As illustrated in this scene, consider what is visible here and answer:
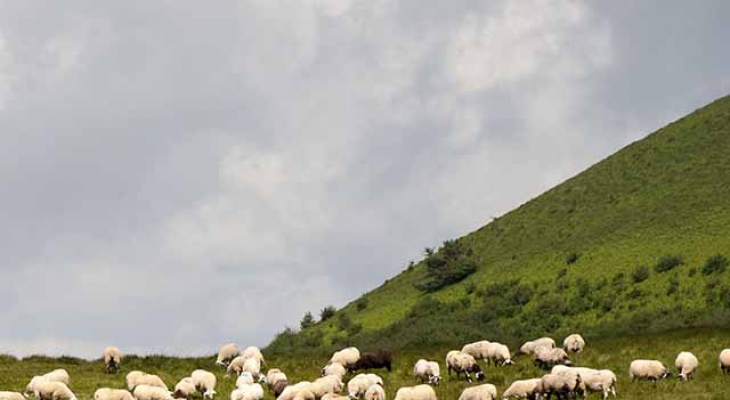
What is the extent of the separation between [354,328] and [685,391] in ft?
210

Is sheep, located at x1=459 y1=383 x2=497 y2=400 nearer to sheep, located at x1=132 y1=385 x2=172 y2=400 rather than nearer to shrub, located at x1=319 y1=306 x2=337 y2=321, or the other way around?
sheep, located at x1=132 y1=385 x2=172 y2=400

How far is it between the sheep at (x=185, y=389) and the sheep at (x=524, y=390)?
1099 centimetres

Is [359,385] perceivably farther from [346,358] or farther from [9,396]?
[9,396]

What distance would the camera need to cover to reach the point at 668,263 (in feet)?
279

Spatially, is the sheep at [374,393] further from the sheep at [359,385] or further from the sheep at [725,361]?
the sheep at [725,361]

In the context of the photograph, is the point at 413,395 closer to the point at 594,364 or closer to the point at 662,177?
the point at 594,364

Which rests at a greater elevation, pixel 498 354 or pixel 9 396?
pixel 9 396

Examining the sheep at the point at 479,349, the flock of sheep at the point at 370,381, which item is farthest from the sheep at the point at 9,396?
the sheep at the point at 479,349

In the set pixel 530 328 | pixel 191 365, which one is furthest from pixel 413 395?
pixel 530 328

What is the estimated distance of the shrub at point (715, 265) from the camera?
262 feet

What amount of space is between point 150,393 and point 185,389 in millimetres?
1559

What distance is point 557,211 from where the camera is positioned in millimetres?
112625

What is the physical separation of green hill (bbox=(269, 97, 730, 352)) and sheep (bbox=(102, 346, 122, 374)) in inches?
1075

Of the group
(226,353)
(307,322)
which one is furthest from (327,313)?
(226,353)
